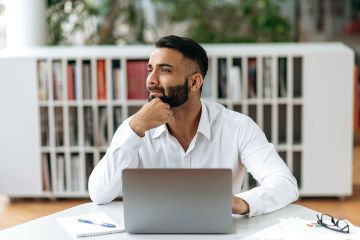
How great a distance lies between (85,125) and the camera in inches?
204

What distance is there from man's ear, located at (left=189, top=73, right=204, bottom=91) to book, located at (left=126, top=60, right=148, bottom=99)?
2217mm

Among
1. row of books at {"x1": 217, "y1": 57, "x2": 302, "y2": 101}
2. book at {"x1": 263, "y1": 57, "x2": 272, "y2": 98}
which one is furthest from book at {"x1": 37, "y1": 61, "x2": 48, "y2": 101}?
book at {"x1": 263, "y1": 57, "x2": 272, "y2": 98}

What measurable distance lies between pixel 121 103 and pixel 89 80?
11.3 inches

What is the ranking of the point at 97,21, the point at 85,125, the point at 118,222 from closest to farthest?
the point at 118,222
the point at 85,125
the point at 97,21

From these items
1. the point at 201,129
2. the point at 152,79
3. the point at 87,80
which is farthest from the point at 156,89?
the point at 87,80

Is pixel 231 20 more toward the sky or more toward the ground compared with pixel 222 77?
more toward the sky

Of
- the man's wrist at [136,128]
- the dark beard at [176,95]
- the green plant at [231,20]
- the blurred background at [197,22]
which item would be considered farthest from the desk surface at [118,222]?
the green plant at [231,20]

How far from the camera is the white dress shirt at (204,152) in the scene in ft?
9.01

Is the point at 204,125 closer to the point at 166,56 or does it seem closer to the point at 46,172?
the point at 166,56

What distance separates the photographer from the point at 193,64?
285 cm

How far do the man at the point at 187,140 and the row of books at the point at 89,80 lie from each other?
2098 millimetres

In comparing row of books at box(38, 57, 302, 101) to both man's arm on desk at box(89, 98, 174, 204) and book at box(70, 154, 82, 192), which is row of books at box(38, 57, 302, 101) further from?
man's arm on desk at box(89, 98, 174, 204)

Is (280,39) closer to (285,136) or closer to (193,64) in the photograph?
(285,136)

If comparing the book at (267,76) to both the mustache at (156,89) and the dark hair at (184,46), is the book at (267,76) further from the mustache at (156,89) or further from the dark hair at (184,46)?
the mustache at (156,89)
